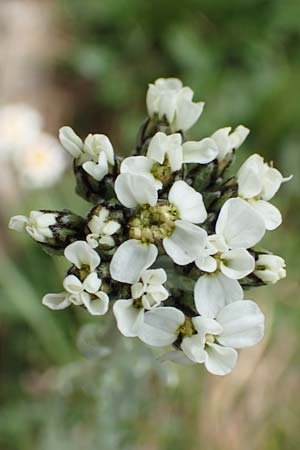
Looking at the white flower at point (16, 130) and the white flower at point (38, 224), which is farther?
the white flower at point (16, 130)

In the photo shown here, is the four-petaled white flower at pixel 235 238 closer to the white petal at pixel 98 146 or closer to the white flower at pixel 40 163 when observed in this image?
the white petal at pixel 98 146

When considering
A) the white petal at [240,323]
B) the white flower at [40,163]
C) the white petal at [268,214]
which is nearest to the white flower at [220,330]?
the white petal at [240,323]

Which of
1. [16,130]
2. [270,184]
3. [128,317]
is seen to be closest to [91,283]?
[128,317]

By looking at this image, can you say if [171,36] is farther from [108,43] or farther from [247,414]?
[247,414]

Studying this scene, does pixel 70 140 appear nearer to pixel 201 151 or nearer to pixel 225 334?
pixel 201 151

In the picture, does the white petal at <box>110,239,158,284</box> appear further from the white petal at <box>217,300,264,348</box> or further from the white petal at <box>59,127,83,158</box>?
the white petal at <box>59,127,83,158</box>

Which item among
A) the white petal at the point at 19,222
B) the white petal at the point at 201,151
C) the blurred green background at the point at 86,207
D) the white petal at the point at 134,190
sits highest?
the white petal at the point at 201,151

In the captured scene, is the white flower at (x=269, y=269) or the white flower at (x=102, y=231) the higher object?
the white flower at (x=102, y=231)
